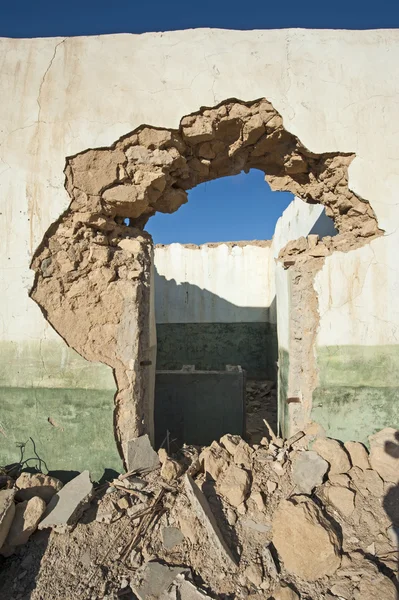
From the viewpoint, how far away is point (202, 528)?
2.24 m

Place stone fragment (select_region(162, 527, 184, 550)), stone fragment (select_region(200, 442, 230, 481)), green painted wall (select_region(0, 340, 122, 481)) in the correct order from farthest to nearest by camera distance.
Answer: green painted wall (select_region(0, 340, 122, 481)), stone fragment (select_region(200, 442, 230, 481)), stone fragment (select_region(162, 527, 184, 550))

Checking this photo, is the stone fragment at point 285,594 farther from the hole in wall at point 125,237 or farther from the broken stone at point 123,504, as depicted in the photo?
the hole in wall at point 125,237

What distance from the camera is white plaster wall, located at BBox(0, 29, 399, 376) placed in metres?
2.74

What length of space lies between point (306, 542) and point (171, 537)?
929mm

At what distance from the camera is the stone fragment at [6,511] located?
213 centimetres

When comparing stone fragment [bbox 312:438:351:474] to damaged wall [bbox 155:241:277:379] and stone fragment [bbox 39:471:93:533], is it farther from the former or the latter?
damaged wall [bbox 155:241:277:379]

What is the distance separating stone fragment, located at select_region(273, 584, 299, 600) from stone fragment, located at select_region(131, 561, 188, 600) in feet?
1.88

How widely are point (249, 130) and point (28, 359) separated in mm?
2828

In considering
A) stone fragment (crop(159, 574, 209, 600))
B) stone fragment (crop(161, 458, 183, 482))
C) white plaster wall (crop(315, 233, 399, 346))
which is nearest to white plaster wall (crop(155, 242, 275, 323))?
white plaster wall (crop(315, 233, 399, 346))

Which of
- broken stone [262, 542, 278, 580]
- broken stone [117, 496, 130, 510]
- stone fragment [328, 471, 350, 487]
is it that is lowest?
broken stone [262, 542, 278, 580]

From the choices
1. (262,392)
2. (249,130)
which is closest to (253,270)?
(262,392)

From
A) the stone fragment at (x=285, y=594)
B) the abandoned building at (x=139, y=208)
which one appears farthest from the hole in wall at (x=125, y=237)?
the stone fragment at (x=285, y=594)

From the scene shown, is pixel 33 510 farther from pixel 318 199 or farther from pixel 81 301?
pixel 318 199

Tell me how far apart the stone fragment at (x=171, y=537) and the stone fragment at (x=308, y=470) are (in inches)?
39.6
